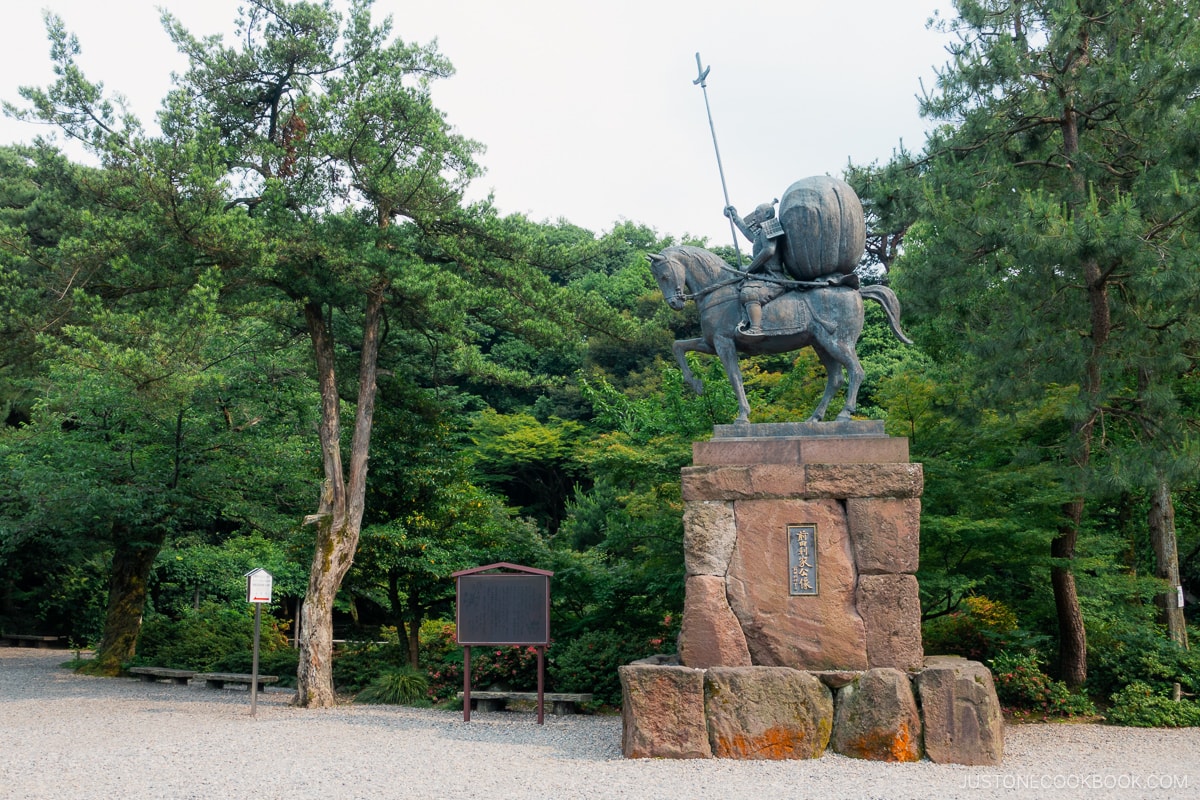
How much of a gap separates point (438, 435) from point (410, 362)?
1.33 m

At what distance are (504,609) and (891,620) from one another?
4.06m

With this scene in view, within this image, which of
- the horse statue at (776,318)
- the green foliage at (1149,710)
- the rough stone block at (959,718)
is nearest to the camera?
the rough stone block at (959,718)

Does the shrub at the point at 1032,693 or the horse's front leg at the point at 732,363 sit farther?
the shrub at the point at 1032,693

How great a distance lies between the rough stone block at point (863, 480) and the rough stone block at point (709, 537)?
674mm

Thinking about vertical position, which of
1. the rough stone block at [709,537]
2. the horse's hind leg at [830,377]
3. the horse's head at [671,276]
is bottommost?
the rough stone block at [709,537]

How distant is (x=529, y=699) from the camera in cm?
1111

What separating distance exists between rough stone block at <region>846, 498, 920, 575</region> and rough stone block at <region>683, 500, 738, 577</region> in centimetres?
95

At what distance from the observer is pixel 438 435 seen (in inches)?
546

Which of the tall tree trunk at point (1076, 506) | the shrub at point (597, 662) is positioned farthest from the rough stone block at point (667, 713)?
the tall tree trunk at point (1076, 506)

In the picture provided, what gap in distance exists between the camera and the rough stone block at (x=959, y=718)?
717 centimetres

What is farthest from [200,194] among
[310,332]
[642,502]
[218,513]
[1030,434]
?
[1030,434]

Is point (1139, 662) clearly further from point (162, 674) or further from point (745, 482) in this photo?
point (162, 674)

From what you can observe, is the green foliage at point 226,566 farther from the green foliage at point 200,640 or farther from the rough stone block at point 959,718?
the rough stone block at point 959,718

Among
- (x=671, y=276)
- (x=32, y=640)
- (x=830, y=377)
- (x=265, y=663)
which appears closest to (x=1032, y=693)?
(x=830, y=377)
